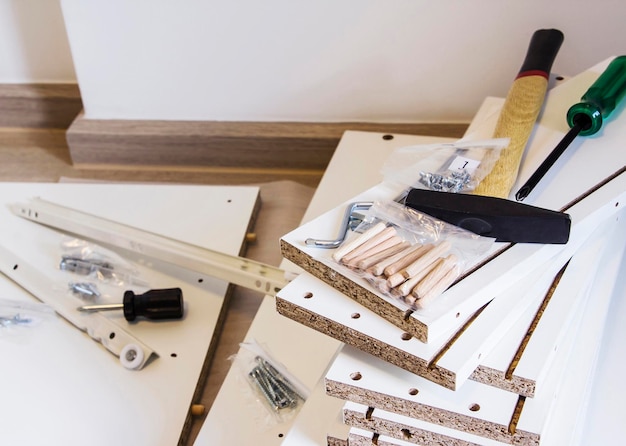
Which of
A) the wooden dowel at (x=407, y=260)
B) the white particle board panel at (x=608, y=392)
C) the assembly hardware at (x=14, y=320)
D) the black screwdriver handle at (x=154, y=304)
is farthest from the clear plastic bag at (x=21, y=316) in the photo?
the white particle board panel at (x=608, y=392)

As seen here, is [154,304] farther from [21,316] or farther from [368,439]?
[368,439]

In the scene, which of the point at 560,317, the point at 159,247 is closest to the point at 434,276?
the point at 560,317

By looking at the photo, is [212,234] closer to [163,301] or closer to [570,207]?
[163,301]

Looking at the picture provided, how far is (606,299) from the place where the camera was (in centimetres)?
73

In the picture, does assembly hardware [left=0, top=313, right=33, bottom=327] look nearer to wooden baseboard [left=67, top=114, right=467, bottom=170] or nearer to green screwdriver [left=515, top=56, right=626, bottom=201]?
wooden baseboard [left=67, top=114, right=467, bottom=170]

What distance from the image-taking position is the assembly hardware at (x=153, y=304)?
933 millimetres

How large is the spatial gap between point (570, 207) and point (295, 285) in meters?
0.29

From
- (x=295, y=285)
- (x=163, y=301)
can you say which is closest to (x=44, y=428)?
(x=163, y=301)

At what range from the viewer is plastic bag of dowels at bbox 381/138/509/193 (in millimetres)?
767

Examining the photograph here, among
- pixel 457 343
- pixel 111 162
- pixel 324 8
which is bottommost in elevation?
pixel 457 343

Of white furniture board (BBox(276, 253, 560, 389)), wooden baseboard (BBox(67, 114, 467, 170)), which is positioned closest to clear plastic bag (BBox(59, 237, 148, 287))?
wooden baseboard (BBox(67, 114, 467, 170))

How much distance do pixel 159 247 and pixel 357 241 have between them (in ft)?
1.34

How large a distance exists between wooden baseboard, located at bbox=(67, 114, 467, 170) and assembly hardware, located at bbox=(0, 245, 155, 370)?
0.33 meters

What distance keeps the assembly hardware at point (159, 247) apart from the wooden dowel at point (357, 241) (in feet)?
0.85
